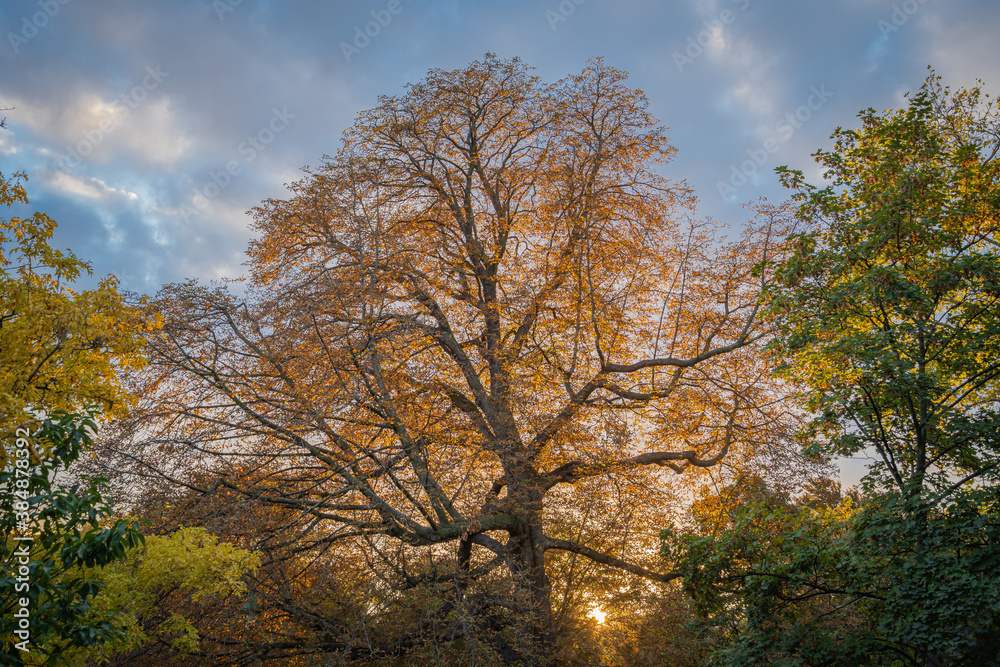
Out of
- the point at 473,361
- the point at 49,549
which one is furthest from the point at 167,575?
the point at 473,361

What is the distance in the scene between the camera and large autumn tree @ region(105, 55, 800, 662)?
30.9 feet

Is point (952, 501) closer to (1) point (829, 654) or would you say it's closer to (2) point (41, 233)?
(1) point (829, 654)

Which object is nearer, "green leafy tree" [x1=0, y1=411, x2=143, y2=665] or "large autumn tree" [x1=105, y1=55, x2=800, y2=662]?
"green leafy tree" [x1=0, y1=411, x2=143, y2=665]

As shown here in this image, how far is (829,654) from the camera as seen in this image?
649 centimetres

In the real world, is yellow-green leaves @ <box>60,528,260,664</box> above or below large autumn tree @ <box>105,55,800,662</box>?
below

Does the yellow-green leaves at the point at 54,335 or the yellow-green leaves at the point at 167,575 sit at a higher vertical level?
the yellow-green leaves at the point at 54,335

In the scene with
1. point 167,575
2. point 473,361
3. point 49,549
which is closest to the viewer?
point 49,549

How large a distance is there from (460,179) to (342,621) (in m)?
8.99

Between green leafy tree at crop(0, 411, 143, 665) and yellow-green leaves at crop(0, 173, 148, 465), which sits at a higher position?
yellow-green leaves at crop(0, 173, 148, 465)

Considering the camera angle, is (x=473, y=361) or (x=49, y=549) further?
(x=473, y=361)

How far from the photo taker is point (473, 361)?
13.0 m

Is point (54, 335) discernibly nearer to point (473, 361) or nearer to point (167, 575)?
point (167, 575)

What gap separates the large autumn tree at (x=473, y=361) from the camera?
9422 millimetres

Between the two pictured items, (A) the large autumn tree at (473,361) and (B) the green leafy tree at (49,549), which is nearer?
(B) the green leafy tree at (49,549)
